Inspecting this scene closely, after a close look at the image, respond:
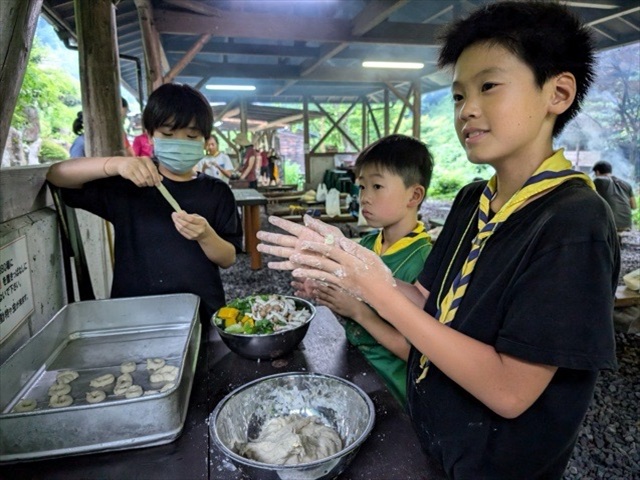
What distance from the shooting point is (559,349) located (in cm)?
82

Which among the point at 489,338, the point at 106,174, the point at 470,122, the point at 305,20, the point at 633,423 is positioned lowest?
the point at 633,423

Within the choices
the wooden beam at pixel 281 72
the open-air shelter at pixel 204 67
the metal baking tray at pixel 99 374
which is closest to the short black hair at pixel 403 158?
the open-air shelter at pixel 204 67

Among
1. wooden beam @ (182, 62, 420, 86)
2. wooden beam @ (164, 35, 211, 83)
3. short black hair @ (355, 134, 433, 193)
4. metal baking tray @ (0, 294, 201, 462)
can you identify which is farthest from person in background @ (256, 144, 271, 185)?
metal baking tray @ (0, 294, 201, 462)

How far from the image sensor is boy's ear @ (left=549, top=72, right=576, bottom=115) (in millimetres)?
1007

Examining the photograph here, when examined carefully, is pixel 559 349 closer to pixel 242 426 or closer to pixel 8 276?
pixel 242 426

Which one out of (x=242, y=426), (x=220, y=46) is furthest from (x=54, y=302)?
(x=220, y=46)

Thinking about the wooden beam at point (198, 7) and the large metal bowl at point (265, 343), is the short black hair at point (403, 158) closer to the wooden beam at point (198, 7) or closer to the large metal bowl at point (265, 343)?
the large metal bowl at point (265, 343)

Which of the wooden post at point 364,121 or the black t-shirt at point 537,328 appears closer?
the black t-shirt at point 537,328

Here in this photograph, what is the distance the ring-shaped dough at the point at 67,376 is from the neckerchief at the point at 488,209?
109 centimetres

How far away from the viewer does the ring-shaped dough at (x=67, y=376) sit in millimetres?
1269

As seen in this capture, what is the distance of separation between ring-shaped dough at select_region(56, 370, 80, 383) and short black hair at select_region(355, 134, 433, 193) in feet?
4.80

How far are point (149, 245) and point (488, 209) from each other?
1549 millimetres

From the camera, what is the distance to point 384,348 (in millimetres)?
1695

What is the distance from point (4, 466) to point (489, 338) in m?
1.21
